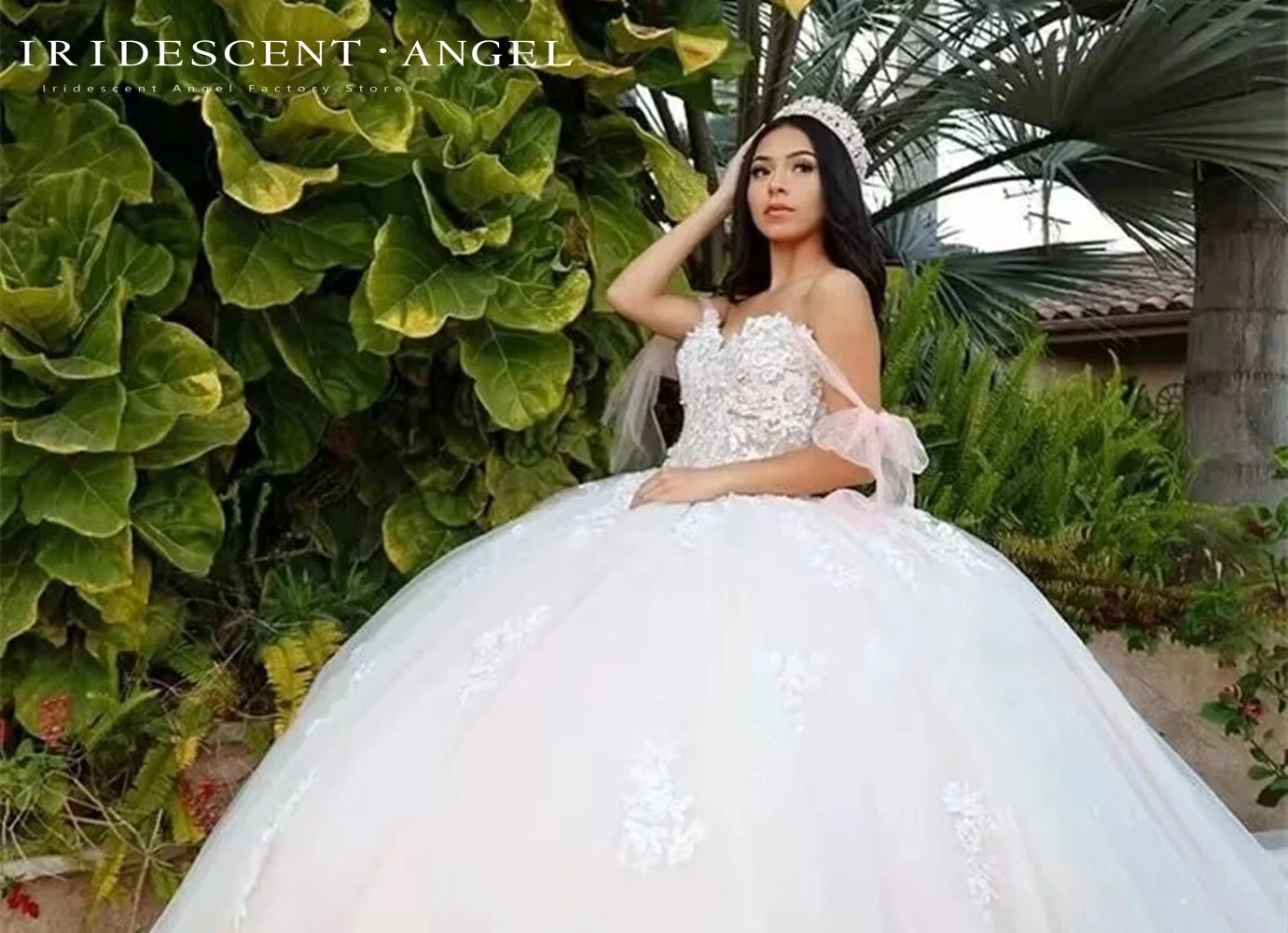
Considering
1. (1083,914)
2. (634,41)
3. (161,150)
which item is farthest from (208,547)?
(1083,914)

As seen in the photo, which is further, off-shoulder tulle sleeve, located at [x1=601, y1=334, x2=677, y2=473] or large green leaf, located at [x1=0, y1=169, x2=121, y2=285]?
off-shoulder tulle sleeve, located at [x1=601, y1=334, x2=677, y2=473]

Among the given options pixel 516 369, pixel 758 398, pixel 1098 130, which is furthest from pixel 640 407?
pixel 1098 130

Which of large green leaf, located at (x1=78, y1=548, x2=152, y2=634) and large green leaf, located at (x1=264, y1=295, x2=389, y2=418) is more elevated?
large green leaf, located at (x1=264, y1=295, x2=389, y2=418)

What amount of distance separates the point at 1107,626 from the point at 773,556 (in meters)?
1.58

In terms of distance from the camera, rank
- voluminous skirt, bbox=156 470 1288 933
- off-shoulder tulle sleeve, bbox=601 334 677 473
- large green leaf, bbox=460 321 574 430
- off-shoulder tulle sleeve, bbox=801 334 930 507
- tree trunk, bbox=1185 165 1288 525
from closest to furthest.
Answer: voluminous skirt, bbox=156 470 1288 933 < off-shoulder tulle sleeve, bbox=801 334 930 507 < large green leaf, bbox=460 321 574 430 < off-shoulder tulle sleeve, bbox=601 334 677 473 < tree trunk, bbox=1185 165 1288 525

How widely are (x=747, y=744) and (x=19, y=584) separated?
1.40 meters

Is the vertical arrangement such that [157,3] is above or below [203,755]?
above

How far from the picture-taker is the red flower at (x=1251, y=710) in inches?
110

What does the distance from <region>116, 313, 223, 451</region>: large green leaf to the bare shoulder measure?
1020 mm

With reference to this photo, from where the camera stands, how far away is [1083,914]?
1459 millimetres

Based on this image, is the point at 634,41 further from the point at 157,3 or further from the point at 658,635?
the point at 658,635

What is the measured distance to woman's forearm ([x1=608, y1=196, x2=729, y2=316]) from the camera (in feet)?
7.61

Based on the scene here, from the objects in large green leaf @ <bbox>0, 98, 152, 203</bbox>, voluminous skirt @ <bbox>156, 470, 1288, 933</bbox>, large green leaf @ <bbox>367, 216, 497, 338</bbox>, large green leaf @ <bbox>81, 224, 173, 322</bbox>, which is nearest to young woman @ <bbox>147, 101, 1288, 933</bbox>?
voluminous skirt @ <bbox>156, 470, 1288, 933</bbox>

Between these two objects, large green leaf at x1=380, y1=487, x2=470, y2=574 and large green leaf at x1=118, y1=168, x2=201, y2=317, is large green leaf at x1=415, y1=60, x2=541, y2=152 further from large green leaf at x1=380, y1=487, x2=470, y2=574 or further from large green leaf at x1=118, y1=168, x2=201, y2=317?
large green leaf at x1=380, y1=487, x2=470, y2=574
